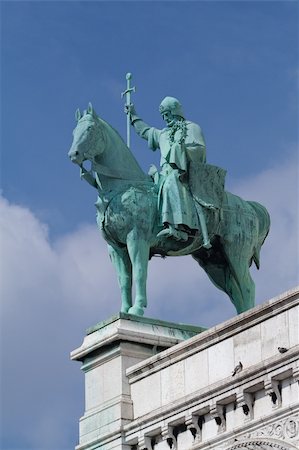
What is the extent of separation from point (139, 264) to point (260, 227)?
2.83 metres

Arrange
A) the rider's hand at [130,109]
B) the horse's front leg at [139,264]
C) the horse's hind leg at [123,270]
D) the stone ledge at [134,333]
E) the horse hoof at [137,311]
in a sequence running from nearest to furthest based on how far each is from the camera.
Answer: the stone ledge at [134,333] → the horse hoof at [137,311] → the horse's front leg at [139,264] → the horse's hind leg at [123,270] → the rider's hand at [130,109]

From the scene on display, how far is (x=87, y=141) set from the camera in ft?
106

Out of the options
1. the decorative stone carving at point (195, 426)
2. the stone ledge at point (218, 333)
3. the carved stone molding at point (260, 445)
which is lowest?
the carved stone molding at point (260, 445)

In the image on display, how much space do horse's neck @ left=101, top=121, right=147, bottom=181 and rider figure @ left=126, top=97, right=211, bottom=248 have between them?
55cm

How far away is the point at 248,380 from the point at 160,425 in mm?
2555

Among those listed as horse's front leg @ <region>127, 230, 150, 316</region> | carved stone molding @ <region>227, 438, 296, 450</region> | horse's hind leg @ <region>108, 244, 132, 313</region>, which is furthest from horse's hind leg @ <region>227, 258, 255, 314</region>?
carved stone molding @ <region>227, 438, 296, 450</region>

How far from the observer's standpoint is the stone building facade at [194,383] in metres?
26.9

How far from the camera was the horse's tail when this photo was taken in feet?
109

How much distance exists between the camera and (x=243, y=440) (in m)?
27.3

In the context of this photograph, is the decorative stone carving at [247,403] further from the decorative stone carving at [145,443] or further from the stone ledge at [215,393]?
the decorative stone carving at [145,443]

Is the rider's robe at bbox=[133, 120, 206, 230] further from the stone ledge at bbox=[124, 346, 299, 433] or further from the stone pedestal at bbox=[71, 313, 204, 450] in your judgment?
the stone ledge at bbox=[124, 346, 299, 433]

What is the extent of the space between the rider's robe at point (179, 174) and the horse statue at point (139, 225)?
31 centimetres

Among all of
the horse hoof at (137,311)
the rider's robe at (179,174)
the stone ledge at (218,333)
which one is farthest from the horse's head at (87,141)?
the stone ledge at (218,333)

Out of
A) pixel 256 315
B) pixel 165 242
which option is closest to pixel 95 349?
pixel 165 242
